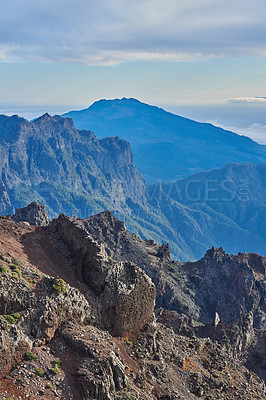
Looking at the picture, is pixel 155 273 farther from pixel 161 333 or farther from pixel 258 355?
pixel 161 333

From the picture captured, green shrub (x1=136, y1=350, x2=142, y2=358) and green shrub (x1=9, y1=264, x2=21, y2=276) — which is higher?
green shrub (x1=9, y1=264, x2=21, y2=276)

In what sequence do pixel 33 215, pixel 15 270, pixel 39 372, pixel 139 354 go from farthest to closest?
pixel 33 215 < pixel 139 354 < pixel 15 270 < pixel 39 372

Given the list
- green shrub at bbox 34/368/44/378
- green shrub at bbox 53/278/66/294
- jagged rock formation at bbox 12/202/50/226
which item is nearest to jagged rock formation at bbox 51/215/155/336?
green shrub at bbox 53/278/66/294

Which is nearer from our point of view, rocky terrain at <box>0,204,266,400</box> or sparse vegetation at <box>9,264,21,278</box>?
rocky terrain at <box>0,204,266,400</box>

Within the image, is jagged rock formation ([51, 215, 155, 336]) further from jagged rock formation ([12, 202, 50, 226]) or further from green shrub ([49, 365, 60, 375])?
jagged rock formation ([12, 202, 50, 226])

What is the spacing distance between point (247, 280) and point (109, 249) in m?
43.5

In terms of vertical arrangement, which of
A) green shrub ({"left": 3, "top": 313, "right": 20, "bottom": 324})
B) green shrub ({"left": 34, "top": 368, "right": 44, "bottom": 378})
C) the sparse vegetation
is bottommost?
green shrub ({"left": 34, "top": 368, "right": 44, "bottom": 378})

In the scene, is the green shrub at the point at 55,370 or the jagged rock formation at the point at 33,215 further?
the jagged rock formation at the point at 33,215

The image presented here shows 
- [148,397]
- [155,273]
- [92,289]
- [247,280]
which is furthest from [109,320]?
[247,280]

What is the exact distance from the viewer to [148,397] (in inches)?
1586

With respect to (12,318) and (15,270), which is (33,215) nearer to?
(15,270)

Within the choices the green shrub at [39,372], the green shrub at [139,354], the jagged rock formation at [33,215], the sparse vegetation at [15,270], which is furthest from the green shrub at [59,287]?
the jagged rock formation at [33,215]

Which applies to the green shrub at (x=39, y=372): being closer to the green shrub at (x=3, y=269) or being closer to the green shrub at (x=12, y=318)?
the green shrub at (x=12, y=318)

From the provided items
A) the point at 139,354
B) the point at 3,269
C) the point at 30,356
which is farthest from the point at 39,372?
the point at 139,354
